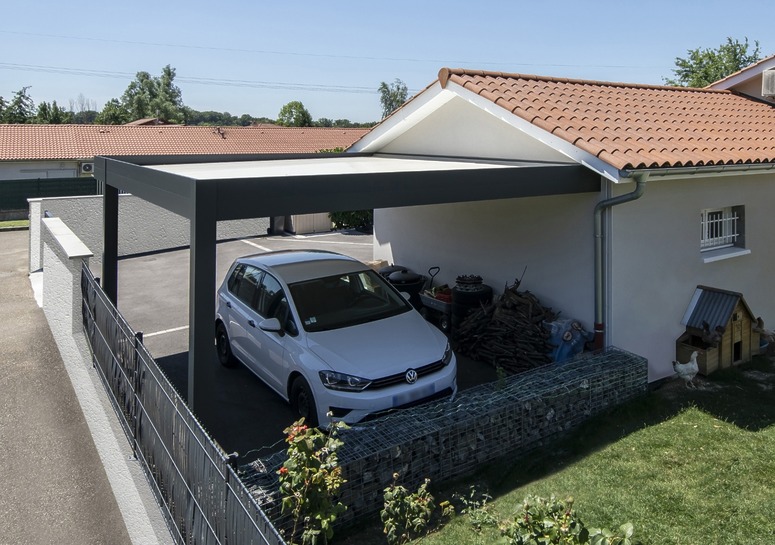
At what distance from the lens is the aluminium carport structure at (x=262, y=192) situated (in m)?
4.94

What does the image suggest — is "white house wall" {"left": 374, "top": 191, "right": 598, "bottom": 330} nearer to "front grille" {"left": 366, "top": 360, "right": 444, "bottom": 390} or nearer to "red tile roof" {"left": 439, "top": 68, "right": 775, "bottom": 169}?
"red tile roof" {"left": 439, "top": 68, "right": 775, "bottom": 169}

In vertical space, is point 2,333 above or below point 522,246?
below

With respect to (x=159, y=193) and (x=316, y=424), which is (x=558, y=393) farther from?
(x=159, y=193)

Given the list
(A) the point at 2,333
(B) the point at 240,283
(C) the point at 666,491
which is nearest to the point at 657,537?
(C) the point at 666,491

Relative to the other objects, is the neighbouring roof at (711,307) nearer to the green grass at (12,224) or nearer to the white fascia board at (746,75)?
the white fascia board at (746,75)

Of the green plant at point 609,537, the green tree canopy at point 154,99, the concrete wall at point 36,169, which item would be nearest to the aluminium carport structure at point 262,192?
the green plant at point 609,537

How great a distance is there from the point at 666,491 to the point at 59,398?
22.1 feet

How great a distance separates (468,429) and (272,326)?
7.75 feet

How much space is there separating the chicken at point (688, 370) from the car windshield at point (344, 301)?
3.53m

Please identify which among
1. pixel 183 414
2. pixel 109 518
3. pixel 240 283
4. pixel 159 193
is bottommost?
pixel 109 518

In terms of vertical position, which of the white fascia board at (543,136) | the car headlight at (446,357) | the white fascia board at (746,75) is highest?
the white fascia board at (746,75)

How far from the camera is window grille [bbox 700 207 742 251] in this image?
9039 millimetres

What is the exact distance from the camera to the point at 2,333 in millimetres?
10000

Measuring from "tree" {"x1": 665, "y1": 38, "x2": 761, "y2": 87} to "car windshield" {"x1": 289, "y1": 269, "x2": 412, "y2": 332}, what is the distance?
32.5 metres
